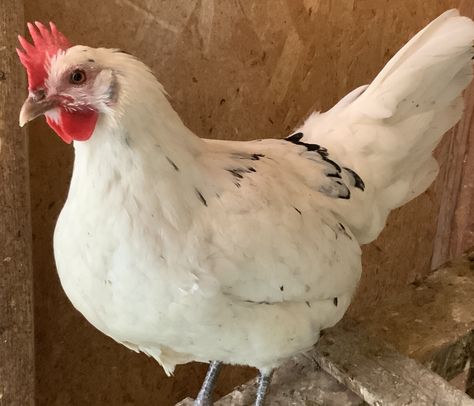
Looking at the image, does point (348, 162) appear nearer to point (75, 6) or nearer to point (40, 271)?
point (75, 6)

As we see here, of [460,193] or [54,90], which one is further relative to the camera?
[460,193]

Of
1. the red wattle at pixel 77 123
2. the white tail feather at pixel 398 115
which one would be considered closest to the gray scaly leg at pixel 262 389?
the white tail feather at pixel 398 115

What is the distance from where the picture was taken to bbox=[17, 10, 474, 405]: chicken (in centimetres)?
93

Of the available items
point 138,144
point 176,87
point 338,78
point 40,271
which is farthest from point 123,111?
point 338,78

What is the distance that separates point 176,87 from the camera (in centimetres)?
150

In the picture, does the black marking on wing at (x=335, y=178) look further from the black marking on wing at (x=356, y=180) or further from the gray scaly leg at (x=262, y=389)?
the gray scaly leg at (x=262, y=389)

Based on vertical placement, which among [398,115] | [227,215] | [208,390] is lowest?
[208,390]

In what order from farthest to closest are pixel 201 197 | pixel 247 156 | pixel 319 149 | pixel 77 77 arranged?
pixel 319 149 < pixel 247 156 < pixel 201 197 < pixel 77 77

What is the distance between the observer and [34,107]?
909 mm

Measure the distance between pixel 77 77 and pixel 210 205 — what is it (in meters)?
0.25

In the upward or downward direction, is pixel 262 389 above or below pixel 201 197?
below

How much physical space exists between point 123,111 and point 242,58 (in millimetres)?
691

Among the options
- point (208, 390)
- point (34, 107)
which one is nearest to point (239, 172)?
point (34, 107)

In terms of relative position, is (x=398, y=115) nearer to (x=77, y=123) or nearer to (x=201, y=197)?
(x=201, y=197)
